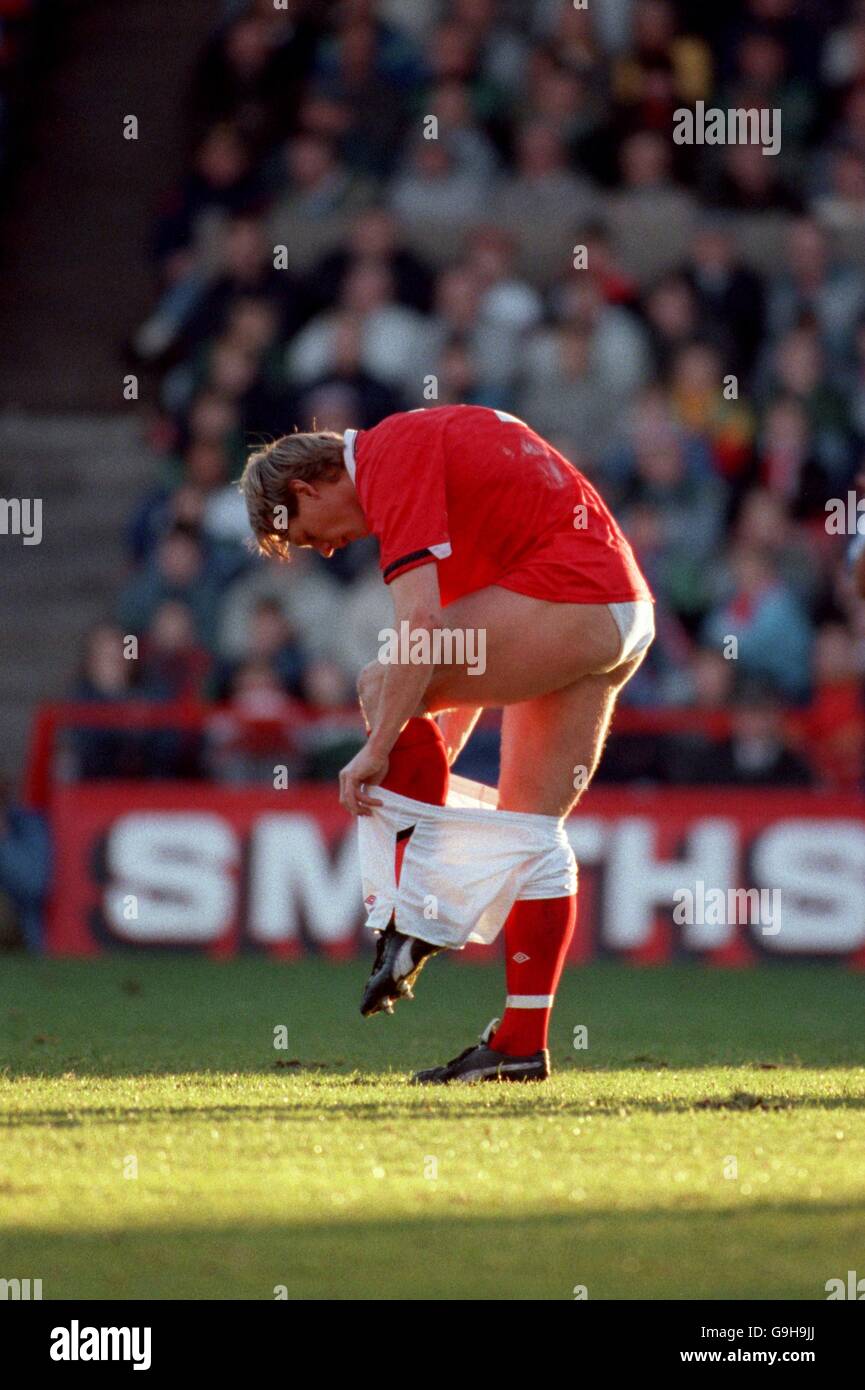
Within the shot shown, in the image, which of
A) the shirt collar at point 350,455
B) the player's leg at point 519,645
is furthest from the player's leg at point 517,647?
the shirt collar at point 350,455

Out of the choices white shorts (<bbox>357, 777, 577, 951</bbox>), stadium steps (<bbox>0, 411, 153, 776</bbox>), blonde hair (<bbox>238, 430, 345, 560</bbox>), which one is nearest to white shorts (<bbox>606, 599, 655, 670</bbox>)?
white shorts (<bbox>357, 777, 577, 951</bbox>)

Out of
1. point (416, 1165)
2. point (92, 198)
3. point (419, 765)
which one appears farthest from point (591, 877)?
point (92, 198)

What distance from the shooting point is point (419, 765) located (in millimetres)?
5809

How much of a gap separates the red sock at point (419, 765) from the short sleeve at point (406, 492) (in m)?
0.45

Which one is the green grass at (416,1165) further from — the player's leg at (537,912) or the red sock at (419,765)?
the red sock at (419,765)

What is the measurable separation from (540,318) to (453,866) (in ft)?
28.3

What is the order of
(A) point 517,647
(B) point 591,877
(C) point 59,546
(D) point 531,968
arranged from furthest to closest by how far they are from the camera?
(C) point 59,546, (B) point 591,877, (D) point 531,968, (A) point 517,647

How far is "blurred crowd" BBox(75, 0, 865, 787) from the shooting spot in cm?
1202

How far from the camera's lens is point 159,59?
59.4 feet

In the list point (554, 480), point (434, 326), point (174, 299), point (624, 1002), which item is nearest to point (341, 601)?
point (434, 326)

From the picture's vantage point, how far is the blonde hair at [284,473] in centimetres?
574

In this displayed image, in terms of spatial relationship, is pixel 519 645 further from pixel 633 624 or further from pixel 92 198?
pixel 92 198

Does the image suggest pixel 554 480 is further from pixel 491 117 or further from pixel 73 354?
pixel 73 354

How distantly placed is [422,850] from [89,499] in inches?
394
